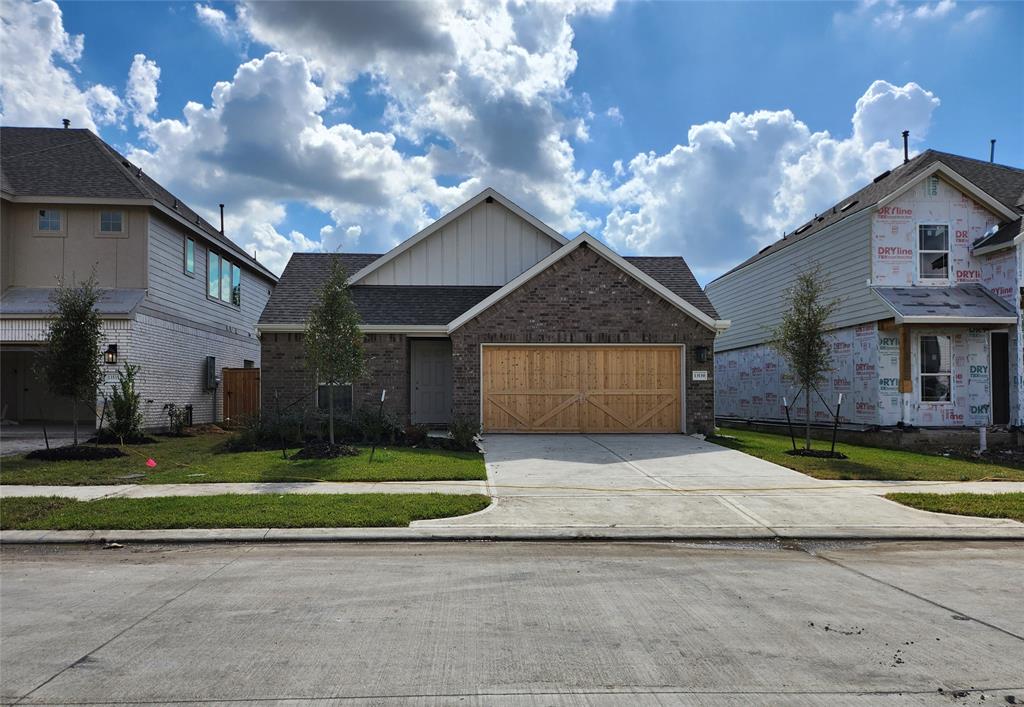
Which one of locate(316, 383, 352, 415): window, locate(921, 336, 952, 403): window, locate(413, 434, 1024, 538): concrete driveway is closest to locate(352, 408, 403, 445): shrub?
locate(316, 383, 352, 415): window

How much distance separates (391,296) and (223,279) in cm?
871

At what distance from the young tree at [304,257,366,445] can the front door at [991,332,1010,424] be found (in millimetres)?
16380

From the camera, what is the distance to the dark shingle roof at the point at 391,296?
18406 millimetres

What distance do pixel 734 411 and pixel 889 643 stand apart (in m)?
22.3

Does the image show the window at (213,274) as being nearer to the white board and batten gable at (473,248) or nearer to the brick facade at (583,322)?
the white board and batten gable at (473,248)

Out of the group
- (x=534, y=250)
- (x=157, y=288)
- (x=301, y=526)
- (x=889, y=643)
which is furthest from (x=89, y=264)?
(x=889, y=643)

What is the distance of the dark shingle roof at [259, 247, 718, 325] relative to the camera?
18406 mm

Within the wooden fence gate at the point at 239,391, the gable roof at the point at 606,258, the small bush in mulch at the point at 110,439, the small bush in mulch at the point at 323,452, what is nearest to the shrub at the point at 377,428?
the small bush in mulch at the point at 323,452

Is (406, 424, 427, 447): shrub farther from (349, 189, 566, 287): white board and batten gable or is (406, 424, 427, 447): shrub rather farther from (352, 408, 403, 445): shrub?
(349, 189, 566, 287): white board and batten gable

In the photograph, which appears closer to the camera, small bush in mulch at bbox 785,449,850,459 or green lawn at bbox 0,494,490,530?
green lawn at bbox 0,494,490,530

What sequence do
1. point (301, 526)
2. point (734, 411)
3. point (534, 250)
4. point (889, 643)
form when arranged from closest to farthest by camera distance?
point (889, 643), point (301, 526), point (534, 250), point (734, 411)

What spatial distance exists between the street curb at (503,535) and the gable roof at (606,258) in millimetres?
9722

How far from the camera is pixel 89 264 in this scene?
18.3 m

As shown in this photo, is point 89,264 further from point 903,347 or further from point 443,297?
point 903,347
